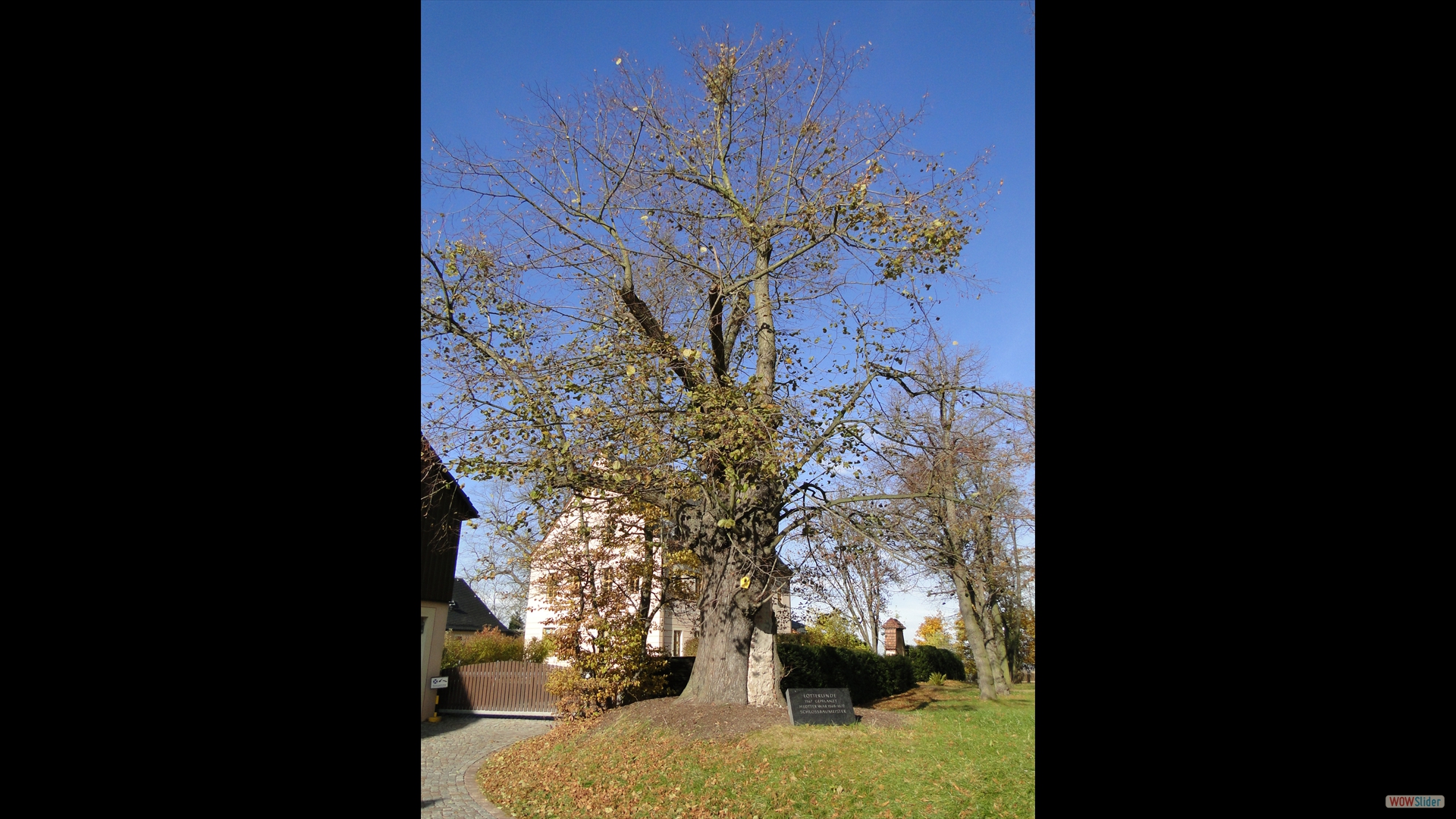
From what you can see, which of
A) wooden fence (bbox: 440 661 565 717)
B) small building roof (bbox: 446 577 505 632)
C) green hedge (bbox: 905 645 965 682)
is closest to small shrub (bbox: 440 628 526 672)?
wooden fence (bbox: 440 661 565 717)

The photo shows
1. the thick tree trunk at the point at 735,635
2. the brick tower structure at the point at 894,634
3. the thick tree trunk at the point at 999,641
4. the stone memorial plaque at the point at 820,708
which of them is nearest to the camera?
the stone memorial plaque at the point at 820,708

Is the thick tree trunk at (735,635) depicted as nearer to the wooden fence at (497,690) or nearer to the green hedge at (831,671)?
the green hedge at (831,671)

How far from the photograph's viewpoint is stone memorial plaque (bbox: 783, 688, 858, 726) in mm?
10156

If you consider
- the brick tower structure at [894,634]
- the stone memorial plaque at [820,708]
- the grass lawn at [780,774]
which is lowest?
the brick tower structure at [894,634]

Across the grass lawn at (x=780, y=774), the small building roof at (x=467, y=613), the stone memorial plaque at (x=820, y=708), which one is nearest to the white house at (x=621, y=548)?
the stone memorial plaque at (x=820, y=708)

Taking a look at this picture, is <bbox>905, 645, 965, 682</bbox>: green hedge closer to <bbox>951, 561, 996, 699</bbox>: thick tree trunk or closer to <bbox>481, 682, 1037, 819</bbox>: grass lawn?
<bbox>951, 561, 996, 699</bbox>: thick tree trunk

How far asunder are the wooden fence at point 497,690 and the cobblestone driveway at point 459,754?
0.85m

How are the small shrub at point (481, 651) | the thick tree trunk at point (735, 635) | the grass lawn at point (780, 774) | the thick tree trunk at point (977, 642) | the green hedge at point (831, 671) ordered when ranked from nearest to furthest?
the grass lawn at point (780, 774) < the thick tree trunk at point (735, 635) < the green hedge at point (831, 671) < the thick tree trunk at point (977, 642) < the small shrub at point (481, 651)

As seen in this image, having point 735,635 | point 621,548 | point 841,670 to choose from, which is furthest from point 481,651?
point 735,635

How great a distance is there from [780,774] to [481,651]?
44.1 ft

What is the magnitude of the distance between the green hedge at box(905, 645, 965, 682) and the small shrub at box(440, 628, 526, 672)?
34.1 ft

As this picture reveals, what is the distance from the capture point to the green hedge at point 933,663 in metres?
23.7
